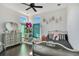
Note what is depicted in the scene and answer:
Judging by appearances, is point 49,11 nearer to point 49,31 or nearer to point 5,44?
point 49,31

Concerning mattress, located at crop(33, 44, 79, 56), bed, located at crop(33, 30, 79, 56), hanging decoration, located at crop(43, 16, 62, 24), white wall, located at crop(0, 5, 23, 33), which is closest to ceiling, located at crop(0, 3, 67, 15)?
white wall, located at crop(0, 5, 23, 33)

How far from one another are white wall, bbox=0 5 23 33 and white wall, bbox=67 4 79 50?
953 millimetres

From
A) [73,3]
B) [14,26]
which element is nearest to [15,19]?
[14,26]

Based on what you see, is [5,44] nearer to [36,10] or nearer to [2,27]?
[2,27]

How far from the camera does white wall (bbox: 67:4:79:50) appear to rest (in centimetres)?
185

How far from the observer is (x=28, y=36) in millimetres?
1919

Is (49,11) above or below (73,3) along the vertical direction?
below

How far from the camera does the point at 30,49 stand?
191cm

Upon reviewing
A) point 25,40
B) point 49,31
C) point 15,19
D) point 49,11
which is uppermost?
point 49,11

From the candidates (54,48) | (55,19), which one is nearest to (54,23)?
(55,19)

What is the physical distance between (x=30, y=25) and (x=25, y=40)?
1.00ft

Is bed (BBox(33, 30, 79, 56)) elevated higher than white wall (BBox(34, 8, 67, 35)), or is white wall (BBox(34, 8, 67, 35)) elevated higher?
white wall (BBox(34, 8, 67, 35))

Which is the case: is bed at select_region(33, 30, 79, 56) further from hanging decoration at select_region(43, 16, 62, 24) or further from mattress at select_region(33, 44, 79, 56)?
hanging decoration at select_region(43, 16, 62, 24)

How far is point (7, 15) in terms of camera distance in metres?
1.86
